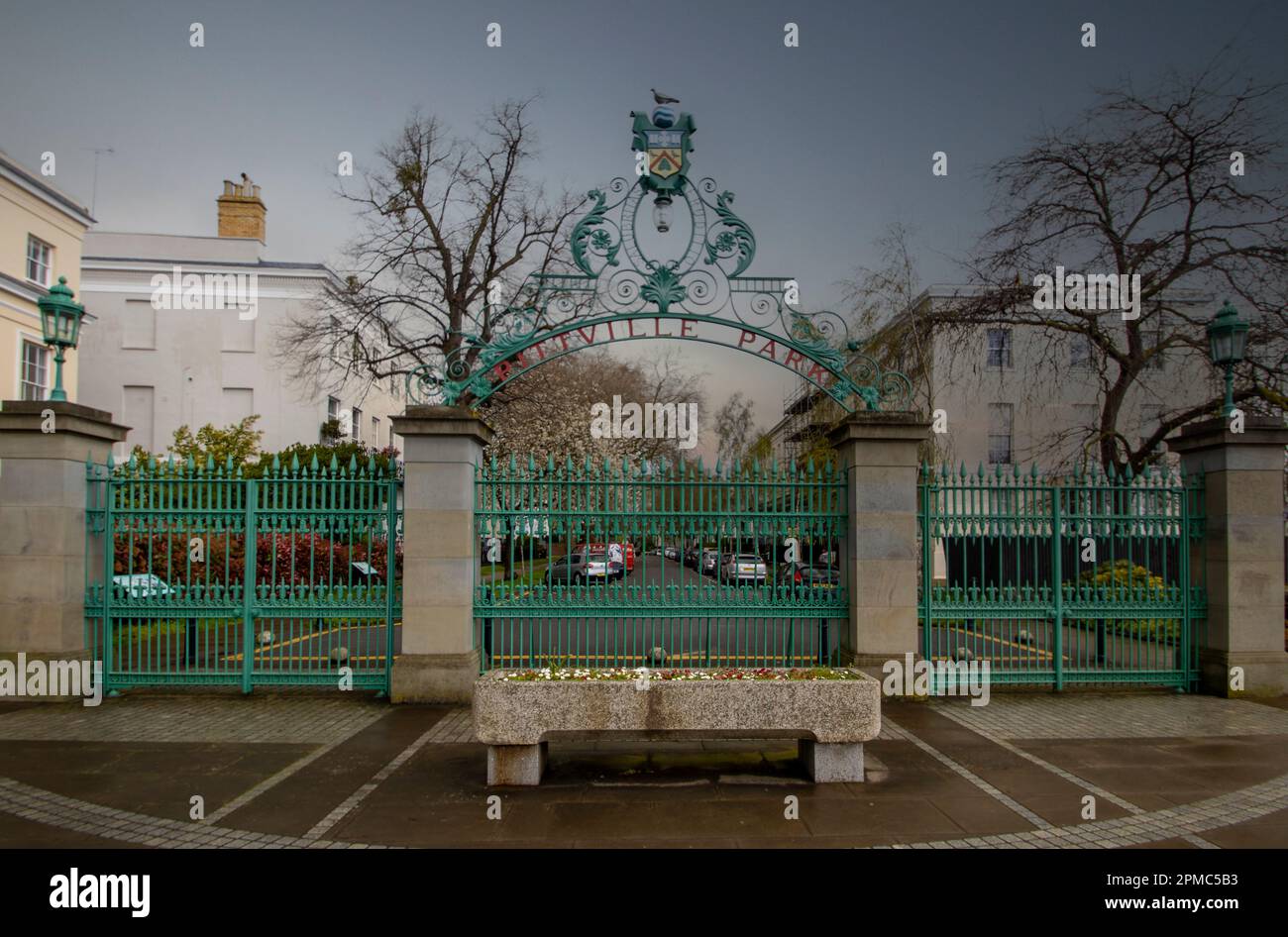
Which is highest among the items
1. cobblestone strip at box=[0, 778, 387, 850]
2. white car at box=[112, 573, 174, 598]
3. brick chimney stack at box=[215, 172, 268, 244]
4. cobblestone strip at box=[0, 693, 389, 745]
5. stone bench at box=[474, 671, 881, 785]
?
brick chimney stack at box=[215, 172, 268, 244]

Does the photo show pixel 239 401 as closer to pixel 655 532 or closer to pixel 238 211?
pixel 238 211

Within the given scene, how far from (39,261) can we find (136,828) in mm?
27381

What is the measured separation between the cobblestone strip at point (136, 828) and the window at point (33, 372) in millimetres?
23694

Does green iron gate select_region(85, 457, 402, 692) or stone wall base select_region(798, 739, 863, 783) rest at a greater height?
green iron gate select_region(85, 457, 402, 692)

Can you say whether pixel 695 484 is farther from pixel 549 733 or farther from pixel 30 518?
pixel 30 518

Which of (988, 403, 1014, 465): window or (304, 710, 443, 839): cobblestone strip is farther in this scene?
(988, 403, 1014, 465): window

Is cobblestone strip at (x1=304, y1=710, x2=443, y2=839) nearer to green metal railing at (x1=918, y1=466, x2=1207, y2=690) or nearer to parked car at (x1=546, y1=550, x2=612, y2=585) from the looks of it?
parked car at (x1=546, y1=550, x2=612, y2=585)

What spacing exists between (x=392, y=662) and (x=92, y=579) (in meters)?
4.09

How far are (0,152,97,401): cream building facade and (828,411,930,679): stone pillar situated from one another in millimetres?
23897

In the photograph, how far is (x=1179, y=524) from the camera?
435 inches

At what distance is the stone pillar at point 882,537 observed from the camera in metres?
10.4

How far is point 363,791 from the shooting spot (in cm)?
680

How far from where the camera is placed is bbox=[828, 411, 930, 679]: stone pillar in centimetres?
1041

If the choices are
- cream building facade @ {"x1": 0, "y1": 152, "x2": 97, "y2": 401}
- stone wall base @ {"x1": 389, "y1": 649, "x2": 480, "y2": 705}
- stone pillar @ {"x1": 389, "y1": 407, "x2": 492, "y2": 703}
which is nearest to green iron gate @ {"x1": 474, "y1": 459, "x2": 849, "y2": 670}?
stone pillar @ {"x1": 389, "y1": 407, "x2": 492, "y2": 703}
